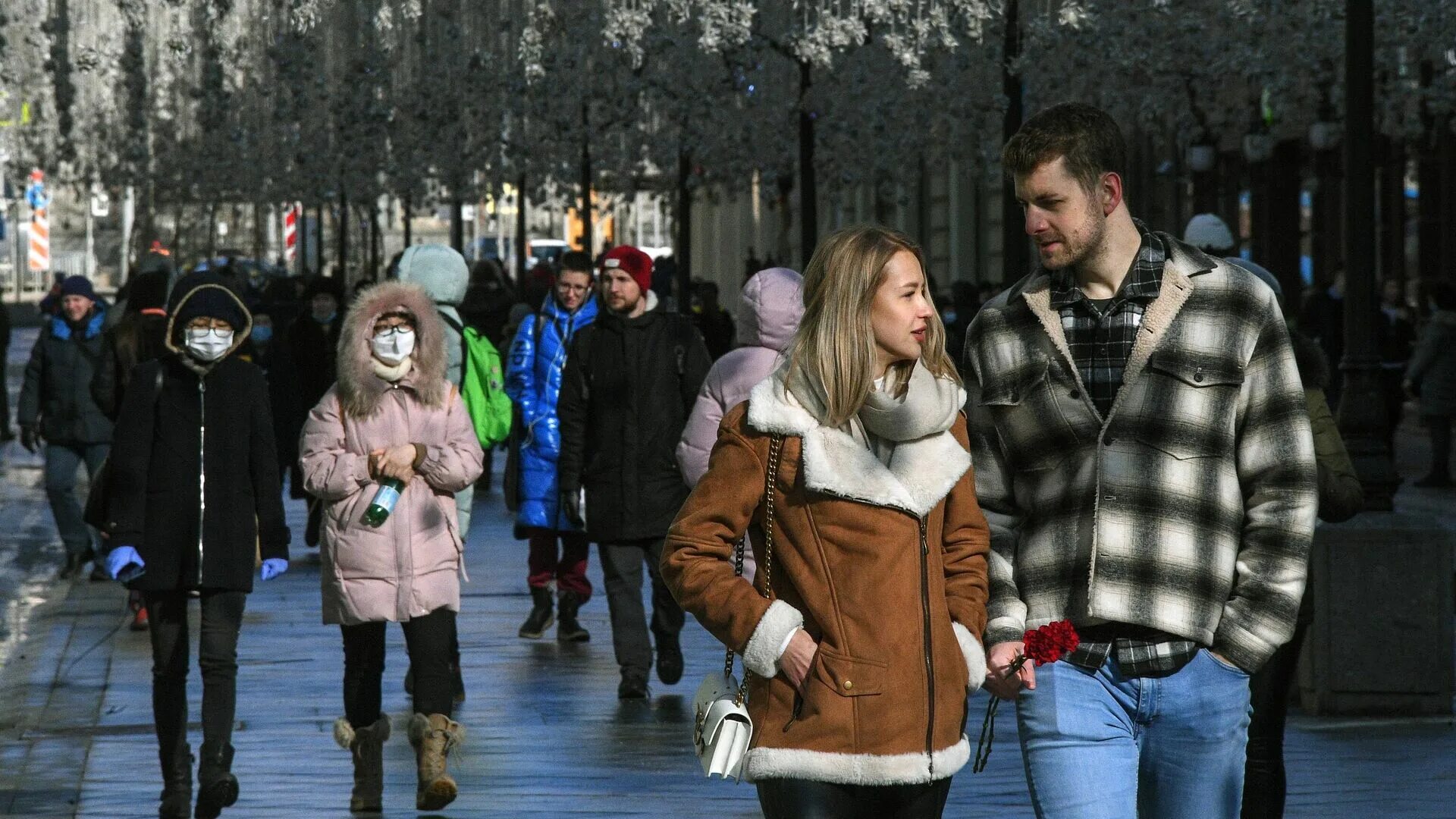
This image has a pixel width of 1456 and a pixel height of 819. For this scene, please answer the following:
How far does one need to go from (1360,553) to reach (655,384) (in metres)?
2.82

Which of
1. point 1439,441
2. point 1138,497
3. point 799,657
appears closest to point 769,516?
point 799,657

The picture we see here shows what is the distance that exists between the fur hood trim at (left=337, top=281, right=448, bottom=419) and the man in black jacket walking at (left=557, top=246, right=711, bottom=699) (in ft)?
6.68

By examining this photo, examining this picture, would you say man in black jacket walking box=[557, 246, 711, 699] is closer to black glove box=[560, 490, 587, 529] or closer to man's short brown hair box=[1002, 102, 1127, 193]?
black glove box=[560, 490, 587, 529]

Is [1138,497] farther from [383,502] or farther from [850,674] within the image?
[383,502]

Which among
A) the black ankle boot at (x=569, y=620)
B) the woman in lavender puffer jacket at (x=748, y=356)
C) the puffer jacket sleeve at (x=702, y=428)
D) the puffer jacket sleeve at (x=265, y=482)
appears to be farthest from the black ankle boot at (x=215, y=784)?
the black ankle boot at (x=569, y=620)

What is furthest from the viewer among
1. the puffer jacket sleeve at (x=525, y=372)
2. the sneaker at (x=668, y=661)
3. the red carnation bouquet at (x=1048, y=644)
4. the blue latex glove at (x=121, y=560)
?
the puffer jacket sleeve at (x=525, y=372)

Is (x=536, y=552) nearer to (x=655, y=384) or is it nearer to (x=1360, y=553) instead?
(x=655, y=384)

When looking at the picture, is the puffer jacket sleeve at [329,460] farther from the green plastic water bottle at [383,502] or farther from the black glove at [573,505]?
the black glove at [573,505]

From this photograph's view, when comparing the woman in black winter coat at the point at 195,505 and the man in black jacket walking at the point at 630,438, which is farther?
the man in black jacket walking at the point at 630,438

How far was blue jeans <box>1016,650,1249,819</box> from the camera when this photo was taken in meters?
4.63

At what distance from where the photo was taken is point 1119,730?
4.66 m

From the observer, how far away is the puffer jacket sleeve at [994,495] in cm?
478

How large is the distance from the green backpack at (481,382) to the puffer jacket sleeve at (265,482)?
7.28ft

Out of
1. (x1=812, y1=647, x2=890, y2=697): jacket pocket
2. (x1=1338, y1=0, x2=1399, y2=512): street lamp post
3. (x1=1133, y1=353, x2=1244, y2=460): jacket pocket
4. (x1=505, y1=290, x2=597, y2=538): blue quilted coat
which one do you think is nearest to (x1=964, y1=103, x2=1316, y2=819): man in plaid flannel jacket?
(x1=1133, y1=353, x2=1244, y2=460): jacket pocket
